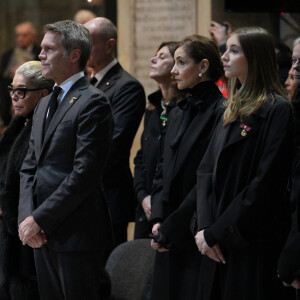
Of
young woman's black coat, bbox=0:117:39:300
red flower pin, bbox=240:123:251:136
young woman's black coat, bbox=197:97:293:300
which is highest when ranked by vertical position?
red flower pin, bbox=240:123:251:136

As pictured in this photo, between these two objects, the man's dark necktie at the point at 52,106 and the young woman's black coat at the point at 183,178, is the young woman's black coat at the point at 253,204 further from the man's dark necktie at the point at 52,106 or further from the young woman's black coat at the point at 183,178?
the man's dark necktie at the point at 52,106

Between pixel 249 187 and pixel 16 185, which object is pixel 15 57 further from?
pixel 249 187

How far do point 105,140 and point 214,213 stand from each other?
29.0 inches

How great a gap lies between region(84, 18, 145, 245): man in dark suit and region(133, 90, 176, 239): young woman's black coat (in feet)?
0.33

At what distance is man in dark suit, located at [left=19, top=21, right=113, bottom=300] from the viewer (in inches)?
151

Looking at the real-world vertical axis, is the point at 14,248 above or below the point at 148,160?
below

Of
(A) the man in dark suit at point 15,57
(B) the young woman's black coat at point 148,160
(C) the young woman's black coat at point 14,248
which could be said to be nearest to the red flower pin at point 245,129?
(B) the young woman's black coat at point 148,160

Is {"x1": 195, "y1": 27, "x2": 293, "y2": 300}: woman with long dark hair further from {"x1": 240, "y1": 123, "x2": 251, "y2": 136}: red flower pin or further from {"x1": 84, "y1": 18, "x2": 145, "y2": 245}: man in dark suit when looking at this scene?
{"x1": 84, "y1": 18, "x2": 145, "y2": 245}: man in dark suit

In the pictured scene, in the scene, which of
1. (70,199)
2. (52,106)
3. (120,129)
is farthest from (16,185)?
(120,129)

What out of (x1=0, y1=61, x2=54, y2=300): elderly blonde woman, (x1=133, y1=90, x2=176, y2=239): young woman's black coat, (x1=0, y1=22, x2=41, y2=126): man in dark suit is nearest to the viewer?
(x1=0, y1=61, x2=54, y2=300): elderly blonde woman

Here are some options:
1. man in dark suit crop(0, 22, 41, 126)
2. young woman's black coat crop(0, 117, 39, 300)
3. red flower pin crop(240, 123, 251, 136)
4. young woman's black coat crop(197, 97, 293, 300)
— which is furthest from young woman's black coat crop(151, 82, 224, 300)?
man in dark suit crop(0, 22, 41, 126)

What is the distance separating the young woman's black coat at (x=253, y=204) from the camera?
3.37 metres

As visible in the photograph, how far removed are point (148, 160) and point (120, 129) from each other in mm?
287

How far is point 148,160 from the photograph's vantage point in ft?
16.2
